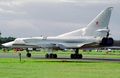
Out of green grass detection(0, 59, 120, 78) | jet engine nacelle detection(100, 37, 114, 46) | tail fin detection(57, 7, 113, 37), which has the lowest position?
green grass detection(0, 59, 120, 78)

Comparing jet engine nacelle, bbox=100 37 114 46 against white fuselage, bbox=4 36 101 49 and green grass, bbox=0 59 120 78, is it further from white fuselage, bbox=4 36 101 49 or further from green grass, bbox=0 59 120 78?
green grass, bbox=0 59 120 78

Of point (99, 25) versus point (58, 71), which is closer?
point (58, 71)

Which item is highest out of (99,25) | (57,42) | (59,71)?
(99,25)

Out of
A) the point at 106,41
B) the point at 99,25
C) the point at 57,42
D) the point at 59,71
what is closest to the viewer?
the point at 59,71

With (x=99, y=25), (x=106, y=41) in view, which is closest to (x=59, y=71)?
(x=106, y=41)

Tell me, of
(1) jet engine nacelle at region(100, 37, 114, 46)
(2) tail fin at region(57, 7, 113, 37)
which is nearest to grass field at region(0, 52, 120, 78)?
(1) jet engine nacelle at region(100, 37, 114, 46)

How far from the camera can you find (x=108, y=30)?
56.8 meters

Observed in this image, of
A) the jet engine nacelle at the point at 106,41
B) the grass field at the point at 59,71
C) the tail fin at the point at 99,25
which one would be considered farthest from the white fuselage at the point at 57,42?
the grass field at the point at 59,71

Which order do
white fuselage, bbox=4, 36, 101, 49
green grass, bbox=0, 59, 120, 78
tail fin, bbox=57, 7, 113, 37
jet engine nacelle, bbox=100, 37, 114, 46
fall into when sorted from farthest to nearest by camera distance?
white fuselage, bbox=4, 36, 101, 49
tail fin, bbox=57, 7, 113, 37
jet engine nacelle, bbox=100, 37, 114, 46
green grass, bbox=0, 59, 120, 78

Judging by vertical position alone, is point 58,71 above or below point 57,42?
below

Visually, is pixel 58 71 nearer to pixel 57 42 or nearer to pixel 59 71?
pixel 59 71

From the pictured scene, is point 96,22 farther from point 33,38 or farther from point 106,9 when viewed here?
point 33,38

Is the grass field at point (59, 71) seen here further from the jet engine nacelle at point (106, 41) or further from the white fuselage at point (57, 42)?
the white fuselage at point (57, 42)

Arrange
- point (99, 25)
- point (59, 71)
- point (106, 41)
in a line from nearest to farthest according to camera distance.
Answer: point (59, 71) < point (106, 41) < point (99, 25)
